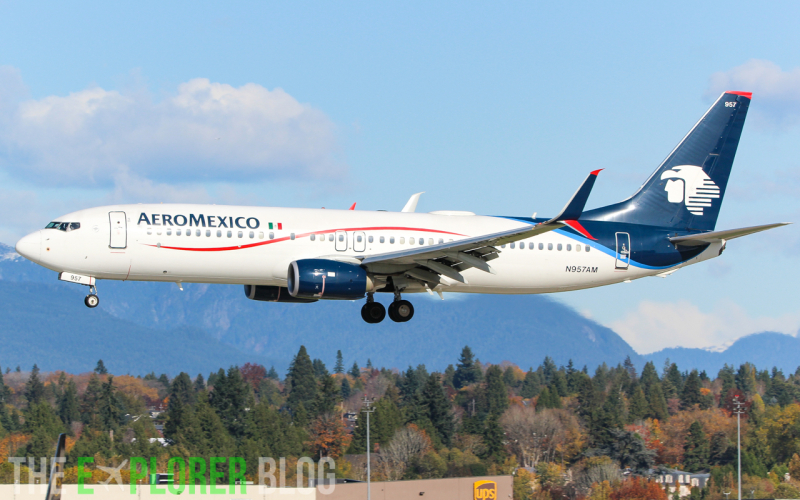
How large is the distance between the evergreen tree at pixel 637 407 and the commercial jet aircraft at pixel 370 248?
12185 centimetres

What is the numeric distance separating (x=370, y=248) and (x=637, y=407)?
452 feet

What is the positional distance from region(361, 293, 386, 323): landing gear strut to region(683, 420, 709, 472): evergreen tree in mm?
102236

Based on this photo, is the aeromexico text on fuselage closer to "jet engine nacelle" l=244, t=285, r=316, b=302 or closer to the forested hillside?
"jet engine nacelle" l=244, t=285, r=316, b=302

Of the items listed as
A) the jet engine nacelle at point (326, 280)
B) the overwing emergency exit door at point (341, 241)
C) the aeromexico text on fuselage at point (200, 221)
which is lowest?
the jet engine nacelle at point (326, 280)

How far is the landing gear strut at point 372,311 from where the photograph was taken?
42.3 m

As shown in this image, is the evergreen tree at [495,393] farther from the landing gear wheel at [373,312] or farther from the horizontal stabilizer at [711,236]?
the landing gear wheel at [373,312]

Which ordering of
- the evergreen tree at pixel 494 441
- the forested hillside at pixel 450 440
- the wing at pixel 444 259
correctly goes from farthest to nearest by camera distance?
the evergreen tree at pixel 494 441 → the forested hillside at pixel 450 440 → the wing at pixel 444 259

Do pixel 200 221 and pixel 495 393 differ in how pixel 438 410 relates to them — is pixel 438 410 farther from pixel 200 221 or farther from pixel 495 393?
pixel 200 221

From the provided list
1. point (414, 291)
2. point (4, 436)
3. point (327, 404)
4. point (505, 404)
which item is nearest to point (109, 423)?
point (4, 436)

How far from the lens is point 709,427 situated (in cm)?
14025

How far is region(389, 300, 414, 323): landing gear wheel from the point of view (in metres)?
42.3

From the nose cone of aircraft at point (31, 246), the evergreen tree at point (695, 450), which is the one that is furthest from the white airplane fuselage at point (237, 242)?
the evergreen tree at point (695, 450)

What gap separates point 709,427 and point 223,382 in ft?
239

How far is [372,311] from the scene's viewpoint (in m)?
42.8
